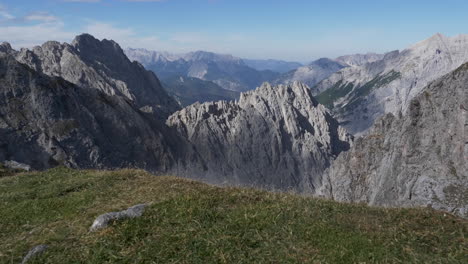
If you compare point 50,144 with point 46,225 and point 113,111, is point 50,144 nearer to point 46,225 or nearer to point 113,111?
point 113,111

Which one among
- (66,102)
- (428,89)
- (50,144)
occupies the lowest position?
(50,144)

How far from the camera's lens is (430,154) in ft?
376

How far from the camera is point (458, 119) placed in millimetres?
109875

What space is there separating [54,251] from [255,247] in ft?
21.9

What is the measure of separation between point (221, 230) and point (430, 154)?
115 m

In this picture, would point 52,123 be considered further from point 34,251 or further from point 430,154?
point 34,251

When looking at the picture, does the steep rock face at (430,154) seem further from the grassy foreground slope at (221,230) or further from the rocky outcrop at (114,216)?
the rocky outcrop at (114,216)

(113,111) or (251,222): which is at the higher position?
(251,222)

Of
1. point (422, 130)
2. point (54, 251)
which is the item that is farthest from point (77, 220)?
point (422, 130)

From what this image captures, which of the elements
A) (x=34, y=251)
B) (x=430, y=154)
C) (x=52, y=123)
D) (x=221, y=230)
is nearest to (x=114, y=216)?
(x=34, y=251)

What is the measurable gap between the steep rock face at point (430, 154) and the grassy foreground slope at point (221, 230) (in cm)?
7798

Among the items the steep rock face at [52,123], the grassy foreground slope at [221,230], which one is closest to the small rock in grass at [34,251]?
the grassy foreground slope at [221,230]

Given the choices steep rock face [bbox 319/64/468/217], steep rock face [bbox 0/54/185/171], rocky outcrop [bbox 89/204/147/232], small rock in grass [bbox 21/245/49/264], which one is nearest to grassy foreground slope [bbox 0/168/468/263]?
small rock in grass [bbox 21/245/49/264]

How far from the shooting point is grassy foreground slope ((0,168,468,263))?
12898 mm
